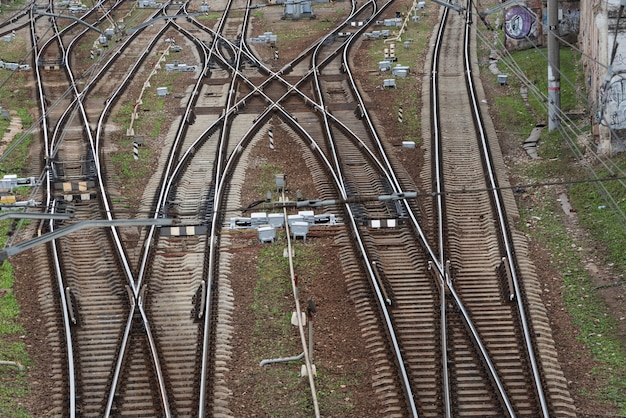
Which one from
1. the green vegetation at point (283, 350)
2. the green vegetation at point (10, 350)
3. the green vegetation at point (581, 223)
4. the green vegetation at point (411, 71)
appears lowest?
the green vegetation at point (581, 223)

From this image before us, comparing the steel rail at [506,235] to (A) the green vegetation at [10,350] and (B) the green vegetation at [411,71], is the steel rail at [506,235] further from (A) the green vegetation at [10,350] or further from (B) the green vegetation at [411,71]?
(A) the green vegetation at [10,350]

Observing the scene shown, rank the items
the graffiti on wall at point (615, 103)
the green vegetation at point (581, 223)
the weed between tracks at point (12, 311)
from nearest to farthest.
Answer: the weed between tracks at point (12, 311) < the green vegetation at point (581, 223) < the graffiti on wall at point (615, 103)

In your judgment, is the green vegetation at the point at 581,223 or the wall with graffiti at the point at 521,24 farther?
the wall with graffiti at the point at 521,24

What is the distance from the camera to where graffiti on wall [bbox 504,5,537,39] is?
39.9 metres

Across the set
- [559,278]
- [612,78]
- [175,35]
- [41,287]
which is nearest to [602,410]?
[559,278]

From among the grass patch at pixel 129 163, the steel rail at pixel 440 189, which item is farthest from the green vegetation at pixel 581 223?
the grass patch at pixel 129 163

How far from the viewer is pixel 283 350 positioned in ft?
58.8

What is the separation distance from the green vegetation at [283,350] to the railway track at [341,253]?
0.55m

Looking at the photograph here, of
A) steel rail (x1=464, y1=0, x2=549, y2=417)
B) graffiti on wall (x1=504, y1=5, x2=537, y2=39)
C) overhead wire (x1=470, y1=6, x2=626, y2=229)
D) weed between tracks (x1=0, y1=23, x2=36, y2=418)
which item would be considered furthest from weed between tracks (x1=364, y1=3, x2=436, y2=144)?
weed between tracks (x1=0, y1=23, x2=36, y2=418)

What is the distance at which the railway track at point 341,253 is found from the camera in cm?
1652

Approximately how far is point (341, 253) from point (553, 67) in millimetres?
10665

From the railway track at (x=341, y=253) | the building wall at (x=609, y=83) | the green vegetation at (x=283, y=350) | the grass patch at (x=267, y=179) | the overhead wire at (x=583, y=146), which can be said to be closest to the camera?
the green vegetation at (x=283, y=350)

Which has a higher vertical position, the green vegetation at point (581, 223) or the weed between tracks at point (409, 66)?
the weed between tracks at point (409, 66)

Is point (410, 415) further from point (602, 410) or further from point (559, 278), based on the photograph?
point (559, 278)
